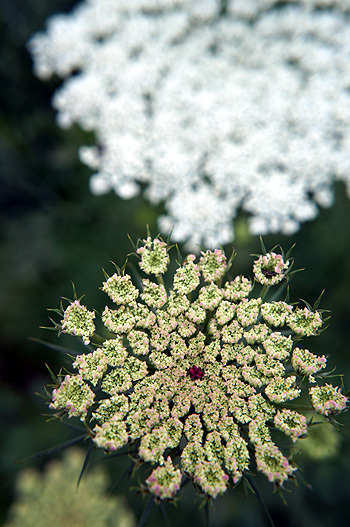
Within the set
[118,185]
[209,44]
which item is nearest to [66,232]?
[118,185]

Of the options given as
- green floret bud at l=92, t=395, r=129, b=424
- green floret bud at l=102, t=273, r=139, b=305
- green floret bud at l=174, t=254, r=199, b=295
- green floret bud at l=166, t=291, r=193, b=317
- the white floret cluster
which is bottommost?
green floret bud at l=92, t=395, r=129, b=424

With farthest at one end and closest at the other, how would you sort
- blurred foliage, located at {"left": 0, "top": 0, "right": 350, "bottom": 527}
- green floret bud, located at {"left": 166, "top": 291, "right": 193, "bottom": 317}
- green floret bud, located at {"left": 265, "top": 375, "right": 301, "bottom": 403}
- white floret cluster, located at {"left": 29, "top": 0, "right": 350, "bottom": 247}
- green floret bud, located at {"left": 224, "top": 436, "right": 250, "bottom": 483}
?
blurred foliage, located at {"left": 0, "top": 0, "right": 350, "bottom": 527}, white floret cluster, located at {"left": 29, "top": 0, "right": 350, "bottom": 247}, green floret bud, located at {"left": 166, "top": 291, "right": 193, "bottom": 317}, green floret bud, located at {"left": 265, "top": 375, "right": 301, "bottom": 403}, green floret bud, located at {"left": 224, "top": 436, "right": 250, "bottom": 483}

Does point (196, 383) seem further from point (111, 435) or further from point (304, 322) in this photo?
point (304, 322)

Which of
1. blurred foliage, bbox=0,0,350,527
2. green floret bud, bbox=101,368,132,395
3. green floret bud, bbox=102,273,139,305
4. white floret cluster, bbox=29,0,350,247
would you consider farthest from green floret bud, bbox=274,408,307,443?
blurred foliage, bbox=0,0,350,527

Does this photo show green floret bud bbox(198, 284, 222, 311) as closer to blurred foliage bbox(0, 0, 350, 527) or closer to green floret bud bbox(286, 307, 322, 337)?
green floret bud bbox(286, 307, 322, 337)

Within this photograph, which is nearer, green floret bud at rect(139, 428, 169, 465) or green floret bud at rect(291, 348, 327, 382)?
green floret bud at rect(139, 428, 169, 465)

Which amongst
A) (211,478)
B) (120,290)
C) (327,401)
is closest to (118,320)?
(120,290)
